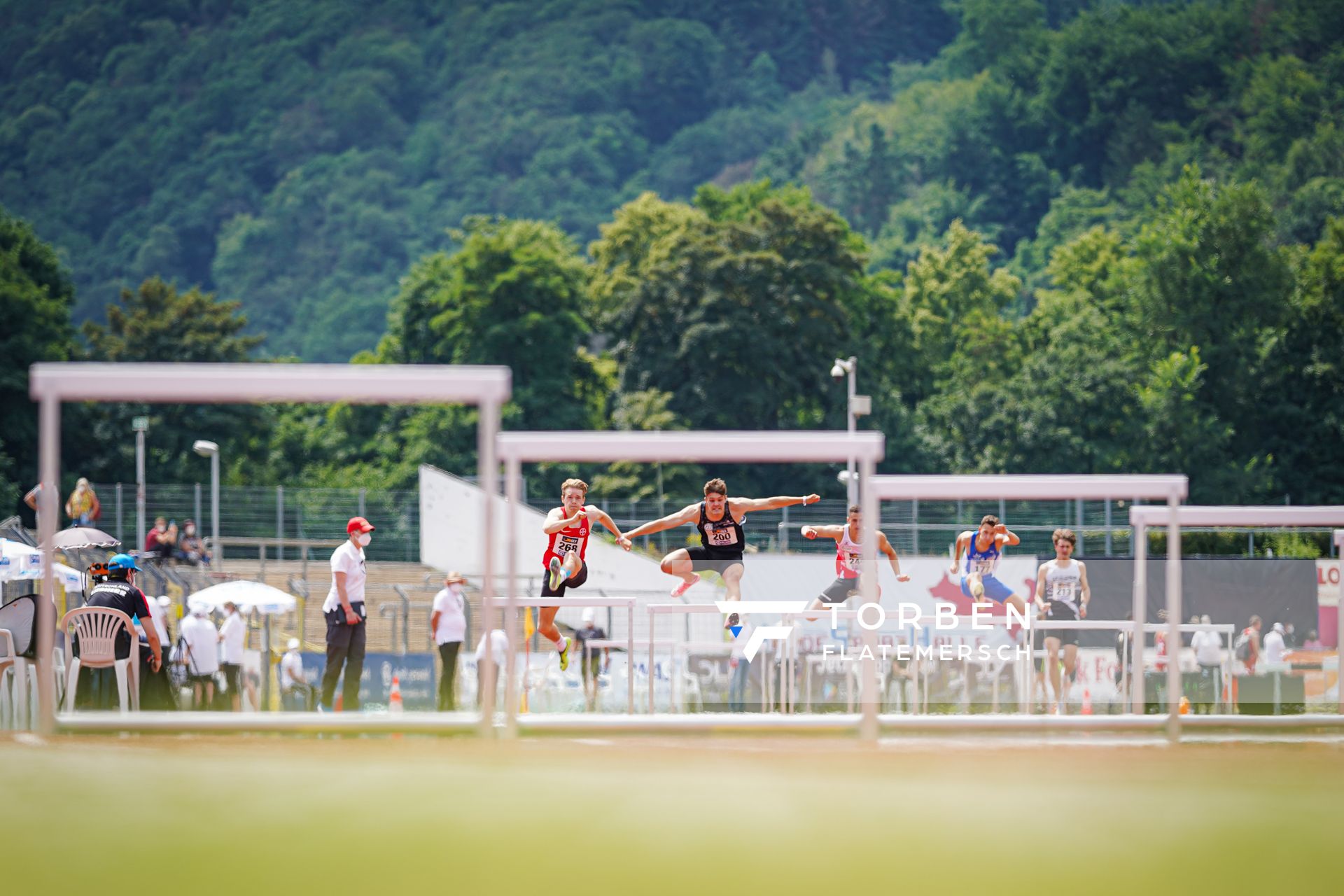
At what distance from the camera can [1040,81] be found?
153875mm

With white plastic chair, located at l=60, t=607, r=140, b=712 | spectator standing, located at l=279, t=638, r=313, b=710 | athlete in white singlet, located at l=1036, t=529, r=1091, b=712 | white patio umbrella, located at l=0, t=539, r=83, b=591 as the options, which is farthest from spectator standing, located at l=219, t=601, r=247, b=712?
athlete in white singlet, located at l=1036, t=529, r=1091, b=712

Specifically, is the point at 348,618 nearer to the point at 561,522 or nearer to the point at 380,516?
the point at 561,522

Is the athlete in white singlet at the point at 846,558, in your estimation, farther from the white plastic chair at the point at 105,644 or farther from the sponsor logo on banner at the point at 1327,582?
the white plastic chair at the point at 105,644

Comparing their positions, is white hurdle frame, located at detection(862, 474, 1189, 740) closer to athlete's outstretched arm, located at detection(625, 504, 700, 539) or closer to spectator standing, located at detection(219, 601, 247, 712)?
athlete's outstretched arm, located at detection(625, 504, 700, 539)

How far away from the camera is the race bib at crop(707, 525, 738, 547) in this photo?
16.2m

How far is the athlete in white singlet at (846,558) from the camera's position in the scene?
15.7 meters

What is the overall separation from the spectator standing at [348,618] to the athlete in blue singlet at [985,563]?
5.28 meters

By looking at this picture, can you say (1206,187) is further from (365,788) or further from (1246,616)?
(365,788)

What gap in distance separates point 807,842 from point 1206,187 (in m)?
77.5

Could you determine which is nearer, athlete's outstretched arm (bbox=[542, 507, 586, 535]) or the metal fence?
athlete's outstretched arm (bbox=[542, 507, 586, 535])

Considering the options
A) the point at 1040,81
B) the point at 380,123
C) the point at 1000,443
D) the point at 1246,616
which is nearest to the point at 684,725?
the point at 1246,616

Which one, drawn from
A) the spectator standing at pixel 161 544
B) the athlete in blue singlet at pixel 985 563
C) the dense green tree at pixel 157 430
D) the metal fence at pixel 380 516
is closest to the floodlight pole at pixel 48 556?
the athlete in blue singlet at pixel 985 563

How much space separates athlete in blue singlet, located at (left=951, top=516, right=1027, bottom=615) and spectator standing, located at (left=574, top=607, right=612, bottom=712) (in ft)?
10.6

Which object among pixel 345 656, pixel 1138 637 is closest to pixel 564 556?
pixel 345 656
